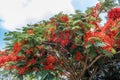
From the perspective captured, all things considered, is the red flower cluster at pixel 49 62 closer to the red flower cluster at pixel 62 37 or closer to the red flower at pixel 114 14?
the red flower cluster at pixel 62 37

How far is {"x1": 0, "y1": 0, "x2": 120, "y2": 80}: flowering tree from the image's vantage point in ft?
27.6

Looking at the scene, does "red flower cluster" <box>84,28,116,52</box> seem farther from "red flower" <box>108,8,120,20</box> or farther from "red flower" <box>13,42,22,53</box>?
"red flower" <box>13,42,22,53</box>

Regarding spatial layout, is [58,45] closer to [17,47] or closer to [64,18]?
[64,18]

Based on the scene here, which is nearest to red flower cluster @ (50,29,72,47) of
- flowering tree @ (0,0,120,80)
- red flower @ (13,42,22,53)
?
flowering tree @ (0,0,120,80)

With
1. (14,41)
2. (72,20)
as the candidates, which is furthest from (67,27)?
(14,41)

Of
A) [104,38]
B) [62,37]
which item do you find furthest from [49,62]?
[104,38]

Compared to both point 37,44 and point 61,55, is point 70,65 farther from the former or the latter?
point 37,44

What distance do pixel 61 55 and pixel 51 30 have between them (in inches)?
55.8

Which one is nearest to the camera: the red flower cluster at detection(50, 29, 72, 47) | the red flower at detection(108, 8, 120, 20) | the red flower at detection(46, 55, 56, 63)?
the red flower cluster at detection(50, 29, 72, 47)

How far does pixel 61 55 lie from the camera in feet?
32.6

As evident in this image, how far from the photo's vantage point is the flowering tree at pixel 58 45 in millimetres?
8406

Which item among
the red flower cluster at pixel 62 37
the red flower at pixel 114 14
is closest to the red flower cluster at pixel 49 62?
the red flower cluster at pixel 62 37

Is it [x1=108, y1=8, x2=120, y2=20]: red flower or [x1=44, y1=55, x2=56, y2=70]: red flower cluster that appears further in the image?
[x1=108, y1=8, x2=120, y2=20]: red flower

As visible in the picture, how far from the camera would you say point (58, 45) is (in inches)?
369
